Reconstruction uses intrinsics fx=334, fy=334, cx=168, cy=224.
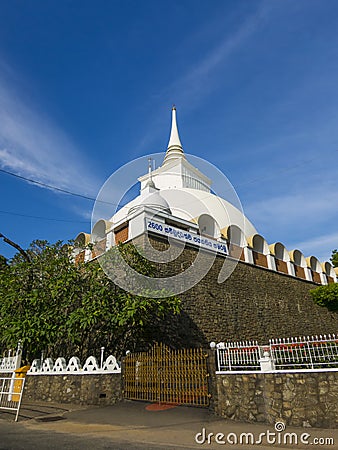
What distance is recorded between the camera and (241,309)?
591 inches

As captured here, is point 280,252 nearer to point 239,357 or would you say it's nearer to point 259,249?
point 259,249

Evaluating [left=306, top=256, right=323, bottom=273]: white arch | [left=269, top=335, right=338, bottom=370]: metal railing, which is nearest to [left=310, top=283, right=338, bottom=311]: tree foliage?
[left=306, top=256, right=323, bottom=273]: white arch

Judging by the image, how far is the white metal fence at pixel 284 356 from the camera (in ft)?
17.9

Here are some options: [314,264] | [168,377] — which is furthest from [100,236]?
[314,264]

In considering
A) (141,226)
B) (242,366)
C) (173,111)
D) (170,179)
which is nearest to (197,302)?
(141,226)

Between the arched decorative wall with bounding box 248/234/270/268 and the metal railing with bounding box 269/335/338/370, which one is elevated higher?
the arched decorative wall with bounding box 248/234/270/268

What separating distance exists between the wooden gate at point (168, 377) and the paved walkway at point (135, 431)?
12.6 inches

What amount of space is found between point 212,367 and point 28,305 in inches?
272

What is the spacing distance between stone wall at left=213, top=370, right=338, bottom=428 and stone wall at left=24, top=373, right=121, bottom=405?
3.04 m

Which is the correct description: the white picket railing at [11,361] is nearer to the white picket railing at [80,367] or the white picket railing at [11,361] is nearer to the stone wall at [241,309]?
the white picket railing at [80,367]

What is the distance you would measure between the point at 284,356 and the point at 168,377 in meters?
2.85

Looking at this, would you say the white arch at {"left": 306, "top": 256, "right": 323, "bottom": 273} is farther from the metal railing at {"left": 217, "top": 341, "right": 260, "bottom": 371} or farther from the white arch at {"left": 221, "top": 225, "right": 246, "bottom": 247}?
the metal railing at {"left": 217, "top": 341, "right": 260, "bottom": 371}

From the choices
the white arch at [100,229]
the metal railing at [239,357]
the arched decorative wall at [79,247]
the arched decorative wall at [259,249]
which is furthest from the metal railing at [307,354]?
the arched decorative wall at [259,249]

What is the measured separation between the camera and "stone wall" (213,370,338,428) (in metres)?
5.23
